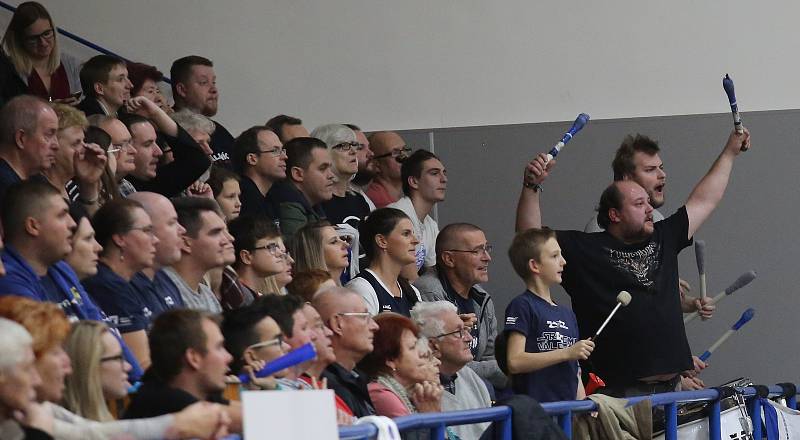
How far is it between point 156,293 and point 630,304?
7.06ft

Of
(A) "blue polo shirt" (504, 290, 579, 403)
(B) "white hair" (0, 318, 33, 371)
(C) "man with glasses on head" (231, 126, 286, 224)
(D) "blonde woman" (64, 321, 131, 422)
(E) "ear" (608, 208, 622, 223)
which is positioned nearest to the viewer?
(B) "white hair" (0, 318, 33, 371)

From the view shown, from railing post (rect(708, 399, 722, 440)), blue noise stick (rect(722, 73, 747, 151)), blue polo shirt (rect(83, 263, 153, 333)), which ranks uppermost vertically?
blue noise stick (rect(722, 73, 747, 151))

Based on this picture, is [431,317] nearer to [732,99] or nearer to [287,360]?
[287,360]

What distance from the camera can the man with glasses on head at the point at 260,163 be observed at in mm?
5937

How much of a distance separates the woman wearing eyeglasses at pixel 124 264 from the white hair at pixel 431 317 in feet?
3.82

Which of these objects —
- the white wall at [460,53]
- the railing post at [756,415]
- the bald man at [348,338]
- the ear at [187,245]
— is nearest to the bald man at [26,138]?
the ear at [187,245]

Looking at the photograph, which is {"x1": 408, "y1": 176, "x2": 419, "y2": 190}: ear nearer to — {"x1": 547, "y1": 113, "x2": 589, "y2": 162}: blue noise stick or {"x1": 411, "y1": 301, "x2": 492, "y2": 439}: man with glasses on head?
{"x1": 547, "y1": 113, "x2": 589, "y2": 162}: blue noise stick

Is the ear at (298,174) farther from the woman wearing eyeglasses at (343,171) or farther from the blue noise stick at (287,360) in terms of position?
the blue noise stick at (287,360)

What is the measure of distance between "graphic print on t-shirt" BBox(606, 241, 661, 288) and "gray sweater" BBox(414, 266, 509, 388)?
55 cm

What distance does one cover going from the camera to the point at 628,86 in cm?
798

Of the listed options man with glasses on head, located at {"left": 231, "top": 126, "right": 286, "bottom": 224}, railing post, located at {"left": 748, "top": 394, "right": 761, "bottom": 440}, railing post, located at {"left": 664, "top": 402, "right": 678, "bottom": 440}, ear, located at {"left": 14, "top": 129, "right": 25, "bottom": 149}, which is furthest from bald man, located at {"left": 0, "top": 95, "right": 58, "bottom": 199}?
railing post, located at {"left": 748, "top": 394, "right": 761, "bottom": 440}

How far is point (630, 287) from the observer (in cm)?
564

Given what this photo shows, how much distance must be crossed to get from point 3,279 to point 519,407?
5.01ft

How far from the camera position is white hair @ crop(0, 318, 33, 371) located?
273 cm
